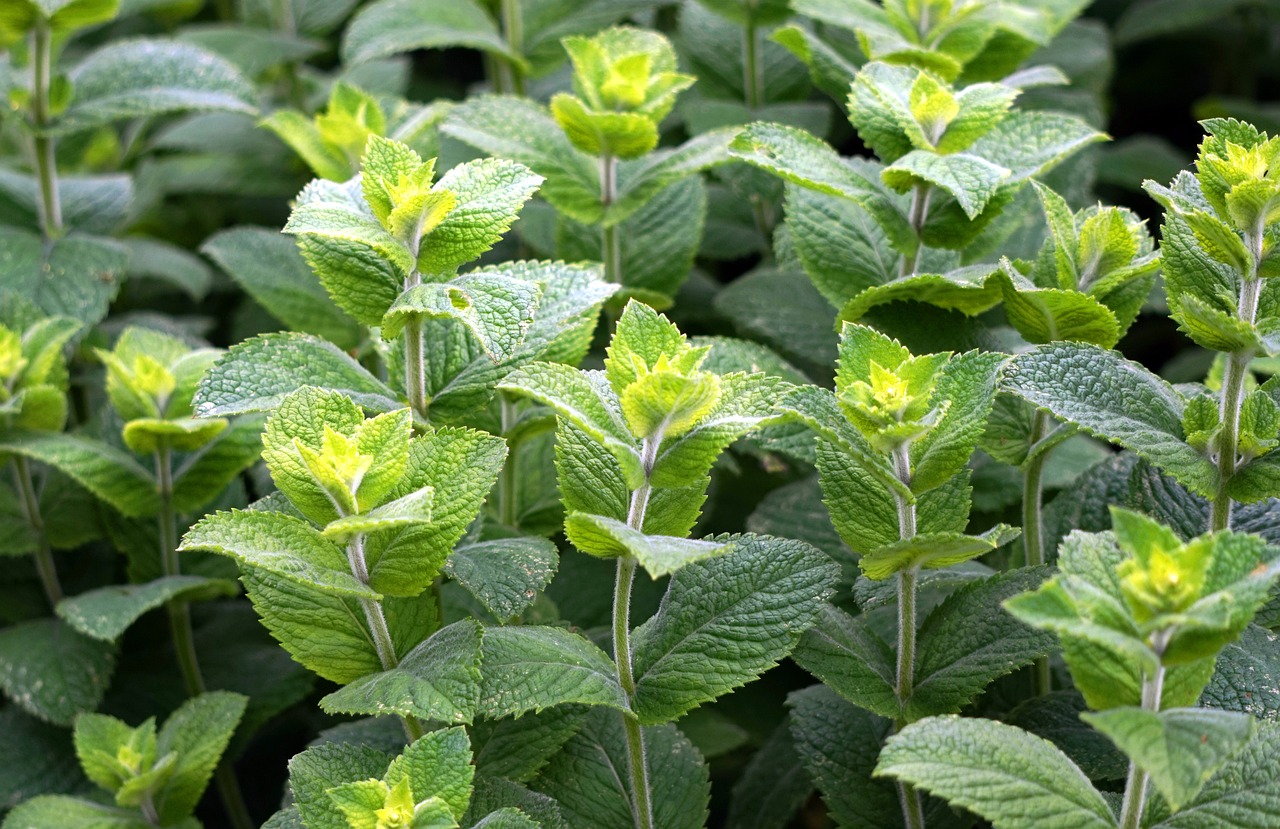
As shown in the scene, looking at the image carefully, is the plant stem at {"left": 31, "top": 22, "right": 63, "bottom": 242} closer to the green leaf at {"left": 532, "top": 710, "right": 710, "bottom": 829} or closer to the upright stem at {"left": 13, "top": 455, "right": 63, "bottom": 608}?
the upright stem at {"left": 13, "top": 455, "right": 63, "bottom": 608}

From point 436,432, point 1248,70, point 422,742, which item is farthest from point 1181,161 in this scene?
point 422,742

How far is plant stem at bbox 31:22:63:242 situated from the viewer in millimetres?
1264

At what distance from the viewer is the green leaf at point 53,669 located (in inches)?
42.5

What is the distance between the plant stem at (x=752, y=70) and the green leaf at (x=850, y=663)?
77cm

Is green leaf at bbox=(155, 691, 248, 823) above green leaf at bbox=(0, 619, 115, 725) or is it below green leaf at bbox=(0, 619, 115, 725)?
above

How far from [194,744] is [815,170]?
672 mm

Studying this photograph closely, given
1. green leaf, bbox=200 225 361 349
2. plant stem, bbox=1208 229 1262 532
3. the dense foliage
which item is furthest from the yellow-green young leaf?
green leaf, bbox=200 225 361 349

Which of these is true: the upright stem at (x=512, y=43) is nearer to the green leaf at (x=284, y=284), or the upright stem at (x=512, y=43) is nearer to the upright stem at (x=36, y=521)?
the green leaf at (x=284, y=284)

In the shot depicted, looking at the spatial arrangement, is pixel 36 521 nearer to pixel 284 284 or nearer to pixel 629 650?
pixel 284 284

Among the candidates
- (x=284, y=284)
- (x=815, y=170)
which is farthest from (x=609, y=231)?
(x=284, y=284)

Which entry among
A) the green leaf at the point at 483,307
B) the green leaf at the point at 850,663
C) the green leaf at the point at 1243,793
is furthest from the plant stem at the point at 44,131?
the green leaf at the point at 1243,793

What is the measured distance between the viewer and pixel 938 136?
944mm

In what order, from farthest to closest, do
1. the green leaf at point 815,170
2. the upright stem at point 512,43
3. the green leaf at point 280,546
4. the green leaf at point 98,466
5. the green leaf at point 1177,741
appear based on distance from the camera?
1. the upright stem at point 512,43
2. the green leaf at point 98,466
3. the green leaf at point 815,170
4. the green leaf at point 280,546
5. the green leaf at point 1177,741

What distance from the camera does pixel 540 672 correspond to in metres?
0.77
